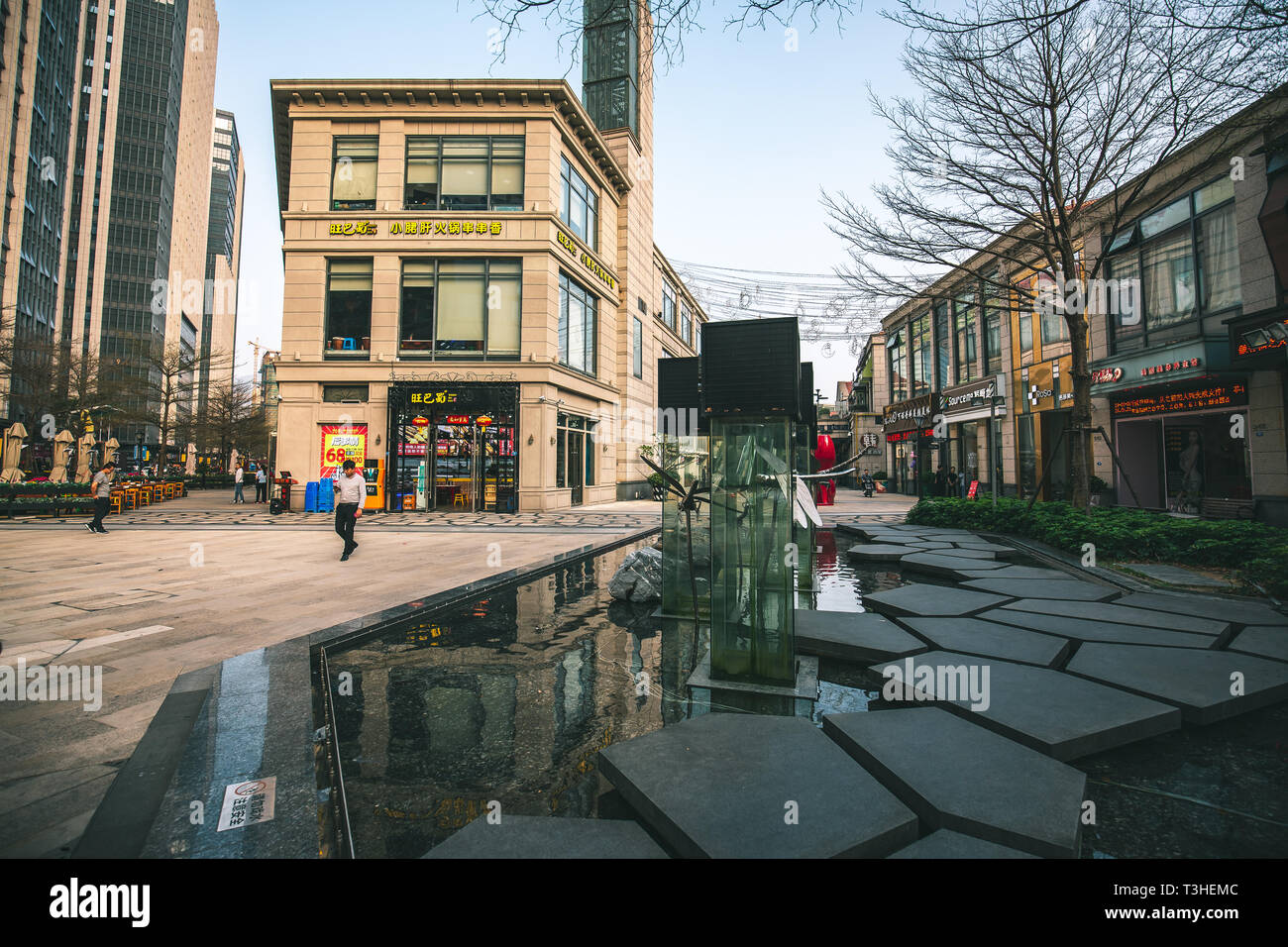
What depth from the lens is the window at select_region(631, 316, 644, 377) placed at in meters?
30.2

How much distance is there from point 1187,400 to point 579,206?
21.4m

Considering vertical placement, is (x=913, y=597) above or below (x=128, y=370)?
below

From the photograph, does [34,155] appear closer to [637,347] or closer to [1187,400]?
[637,347]

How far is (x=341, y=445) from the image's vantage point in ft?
67.8

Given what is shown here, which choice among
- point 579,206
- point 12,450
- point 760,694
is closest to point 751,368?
point 760,694

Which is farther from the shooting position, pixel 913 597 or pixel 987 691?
pixel 913 597

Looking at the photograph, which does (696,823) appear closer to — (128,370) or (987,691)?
(987,691)

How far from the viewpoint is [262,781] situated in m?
2.26

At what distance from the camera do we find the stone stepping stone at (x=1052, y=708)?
9.11ft

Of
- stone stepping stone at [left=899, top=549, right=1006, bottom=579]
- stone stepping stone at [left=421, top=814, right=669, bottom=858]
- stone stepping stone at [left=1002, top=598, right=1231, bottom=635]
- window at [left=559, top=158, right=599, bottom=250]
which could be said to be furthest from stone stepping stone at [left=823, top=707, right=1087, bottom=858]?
window at [left=559, top=158, right=599, bottom=250]

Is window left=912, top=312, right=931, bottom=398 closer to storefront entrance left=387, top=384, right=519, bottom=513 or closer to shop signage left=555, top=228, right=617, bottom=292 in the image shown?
shop signage left=555, top=228, right=617, bottom=292

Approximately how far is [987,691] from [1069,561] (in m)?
6.10

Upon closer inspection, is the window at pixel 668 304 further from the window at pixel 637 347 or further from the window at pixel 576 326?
the window at pixel 576 326
